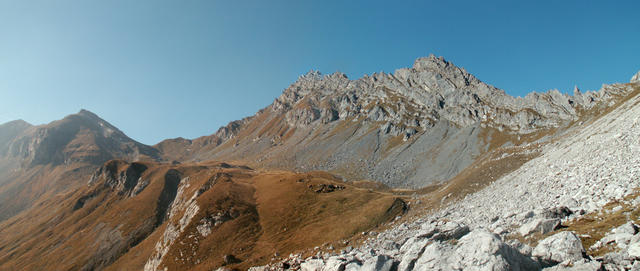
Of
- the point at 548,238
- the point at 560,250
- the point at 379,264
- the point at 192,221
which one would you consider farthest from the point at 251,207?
the point at 560,250

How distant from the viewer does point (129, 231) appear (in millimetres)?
124188

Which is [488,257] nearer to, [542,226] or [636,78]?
[542,226]

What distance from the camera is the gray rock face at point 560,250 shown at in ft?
47.5

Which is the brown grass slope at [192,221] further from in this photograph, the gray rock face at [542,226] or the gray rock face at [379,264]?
the gray rock face at [542,226]

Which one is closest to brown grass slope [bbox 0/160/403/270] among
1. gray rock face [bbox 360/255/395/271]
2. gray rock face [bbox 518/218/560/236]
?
gray rock face [bbox 360/255/395/271]

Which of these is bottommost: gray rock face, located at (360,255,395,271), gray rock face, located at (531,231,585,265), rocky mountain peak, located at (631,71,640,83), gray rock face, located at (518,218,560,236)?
rocky mountain peak, located at (631,71,640,83)

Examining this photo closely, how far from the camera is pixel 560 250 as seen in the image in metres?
14.8

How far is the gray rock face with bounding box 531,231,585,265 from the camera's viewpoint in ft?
47.5

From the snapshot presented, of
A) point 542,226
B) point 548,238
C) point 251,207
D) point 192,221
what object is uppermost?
point 192,221

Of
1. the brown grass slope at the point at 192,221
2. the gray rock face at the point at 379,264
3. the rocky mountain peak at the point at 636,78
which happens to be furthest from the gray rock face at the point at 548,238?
the rocky mountain peak at the point at 636,78

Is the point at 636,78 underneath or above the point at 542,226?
underneath

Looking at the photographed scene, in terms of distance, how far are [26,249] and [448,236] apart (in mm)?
211639

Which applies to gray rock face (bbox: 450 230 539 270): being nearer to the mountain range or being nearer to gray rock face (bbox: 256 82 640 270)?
gray rock face (bbox: 256 82 640 270)

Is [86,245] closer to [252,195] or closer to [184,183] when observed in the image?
[184,183]
